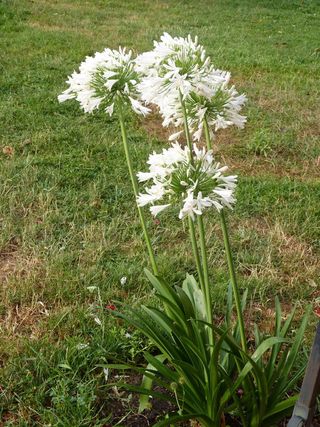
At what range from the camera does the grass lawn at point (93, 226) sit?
264 cm

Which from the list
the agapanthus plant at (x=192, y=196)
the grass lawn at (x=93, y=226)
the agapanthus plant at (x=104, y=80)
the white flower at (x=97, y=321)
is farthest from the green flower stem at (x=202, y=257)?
the white flower at (x=97, y=321)

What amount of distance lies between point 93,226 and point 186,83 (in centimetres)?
213

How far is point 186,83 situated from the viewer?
5.60 feet

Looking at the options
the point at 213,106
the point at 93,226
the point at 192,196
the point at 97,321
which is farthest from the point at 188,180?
the point at 93,226

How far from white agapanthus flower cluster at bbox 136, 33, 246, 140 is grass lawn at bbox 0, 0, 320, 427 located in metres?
1.13

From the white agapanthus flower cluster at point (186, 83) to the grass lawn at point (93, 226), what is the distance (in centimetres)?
113

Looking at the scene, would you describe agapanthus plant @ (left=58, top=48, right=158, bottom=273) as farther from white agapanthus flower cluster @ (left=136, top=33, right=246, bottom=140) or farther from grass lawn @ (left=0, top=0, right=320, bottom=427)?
grass lawn @ (left=0, top=0, right=320, bottom=427)

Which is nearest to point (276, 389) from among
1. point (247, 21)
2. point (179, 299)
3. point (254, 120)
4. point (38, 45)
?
point (179, 299)

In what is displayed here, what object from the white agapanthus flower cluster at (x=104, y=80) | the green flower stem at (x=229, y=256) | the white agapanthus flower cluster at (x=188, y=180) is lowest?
the green flower stem at (x=229, y=256)

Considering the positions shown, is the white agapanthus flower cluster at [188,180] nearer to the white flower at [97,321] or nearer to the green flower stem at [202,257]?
the green flower stem at [202,257]

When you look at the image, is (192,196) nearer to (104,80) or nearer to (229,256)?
(229,256)

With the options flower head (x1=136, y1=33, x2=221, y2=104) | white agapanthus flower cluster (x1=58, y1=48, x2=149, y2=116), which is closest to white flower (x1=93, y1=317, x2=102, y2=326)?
white agapanthus flower cluster (x1=58, y1=48, x2=149, y2=116)

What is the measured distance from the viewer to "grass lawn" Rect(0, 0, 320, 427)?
2643 millimetres

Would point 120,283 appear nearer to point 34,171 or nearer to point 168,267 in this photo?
point 168,267
